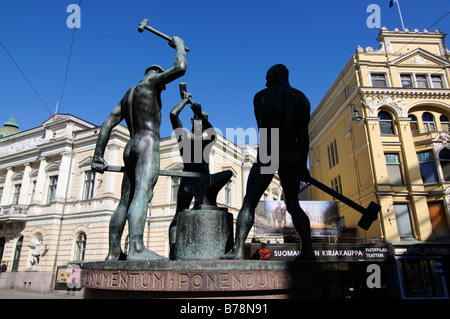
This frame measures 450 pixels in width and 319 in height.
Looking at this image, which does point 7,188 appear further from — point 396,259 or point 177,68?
point 396,259

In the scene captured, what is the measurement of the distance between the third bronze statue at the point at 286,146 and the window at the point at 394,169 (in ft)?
61.5

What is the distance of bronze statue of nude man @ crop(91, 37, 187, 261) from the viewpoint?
130 inches

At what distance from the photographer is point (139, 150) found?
11.7ft

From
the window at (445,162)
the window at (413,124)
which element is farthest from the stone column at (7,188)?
the window at (445,162)

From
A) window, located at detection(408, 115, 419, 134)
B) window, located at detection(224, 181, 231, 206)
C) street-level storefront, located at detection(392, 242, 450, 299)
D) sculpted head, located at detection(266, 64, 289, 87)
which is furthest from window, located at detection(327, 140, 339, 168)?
sculpted head, located at detection(266, 64, 289, 87)

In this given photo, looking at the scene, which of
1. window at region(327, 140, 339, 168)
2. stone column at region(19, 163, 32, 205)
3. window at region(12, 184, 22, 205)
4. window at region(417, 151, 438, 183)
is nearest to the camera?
window at region(417, 151, 438, 183)

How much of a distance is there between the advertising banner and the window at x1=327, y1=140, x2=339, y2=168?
589 centimetres

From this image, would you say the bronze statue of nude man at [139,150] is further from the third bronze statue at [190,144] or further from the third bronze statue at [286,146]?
the third bronze statue at [286,146]

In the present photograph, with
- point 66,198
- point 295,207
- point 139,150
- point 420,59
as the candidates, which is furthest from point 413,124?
point 66,198

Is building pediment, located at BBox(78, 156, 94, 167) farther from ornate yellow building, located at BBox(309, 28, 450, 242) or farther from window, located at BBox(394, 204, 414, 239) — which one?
window, located at BBox(394, 204, 414, 239)

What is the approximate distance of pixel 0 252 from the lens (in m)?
24.8

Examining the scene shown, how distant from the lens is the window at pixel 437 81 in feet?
71.9
